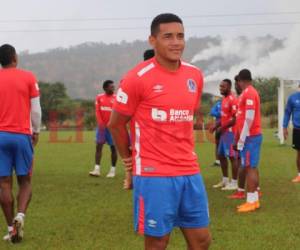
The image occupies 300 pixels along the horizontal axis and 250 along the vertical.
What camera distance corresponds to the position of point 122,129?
451 cm

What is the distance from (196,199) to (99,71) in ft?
580

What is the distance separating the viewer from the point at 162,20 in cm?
441

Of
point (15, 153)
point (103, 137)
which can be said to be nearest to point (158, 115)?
point (15, 153)

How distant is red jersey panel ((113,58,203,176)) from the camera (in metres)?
4.35

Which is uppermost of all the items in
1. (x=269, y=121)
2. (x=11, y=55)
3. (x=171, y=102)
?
(x=11, y=55)

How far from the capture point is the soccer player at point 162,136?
4348 mm

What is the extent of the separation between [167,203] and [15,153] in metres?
3.07

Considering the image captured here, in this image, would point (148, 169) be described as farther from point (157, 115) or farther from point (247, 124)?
point (247, 124)

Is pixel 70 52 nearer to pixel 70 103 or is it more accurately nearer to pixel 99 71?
pixel 99 71

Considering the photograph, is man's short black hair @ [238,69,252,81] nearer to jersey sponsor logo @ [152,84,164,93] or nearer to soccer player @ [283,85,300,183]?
soccer player @ [283,85,300,183]

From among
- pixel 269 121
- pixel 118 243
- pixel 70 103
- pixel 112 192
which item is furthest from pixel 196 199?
pixel 70 103

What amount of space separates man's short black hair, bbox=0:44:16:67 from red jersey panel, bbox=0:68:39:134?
104mm

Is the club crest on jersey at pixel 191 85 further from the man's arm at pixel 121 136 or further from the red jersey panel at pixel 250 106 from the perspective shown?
the red jersey panel at pixel 250 106

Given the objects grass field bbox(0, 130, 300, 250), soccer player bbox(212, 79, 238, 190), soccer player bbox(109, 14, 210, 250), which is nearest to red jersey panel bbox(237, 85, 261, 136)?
grass field bbox(0, 130, 300, 250)
